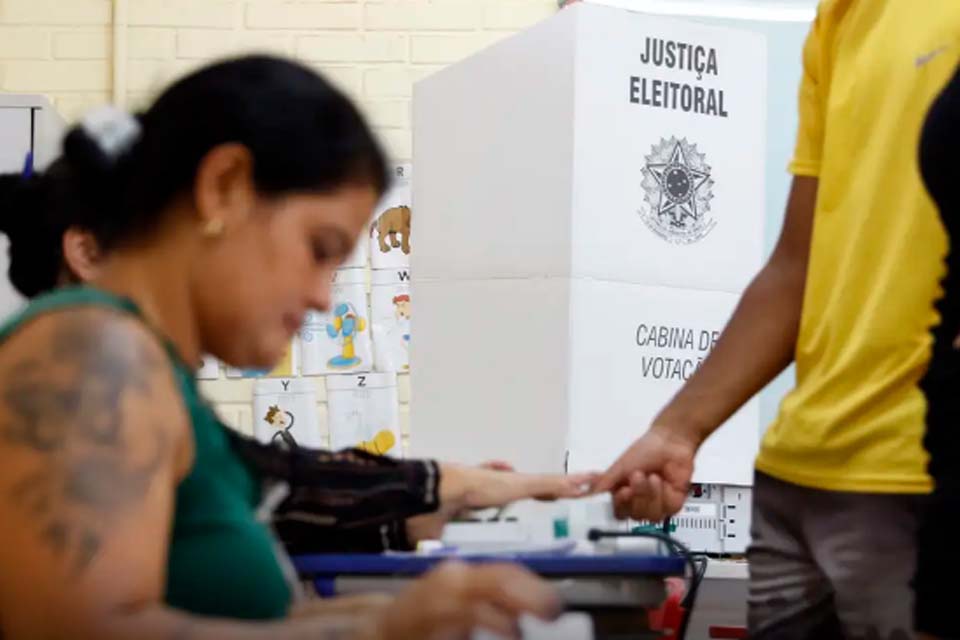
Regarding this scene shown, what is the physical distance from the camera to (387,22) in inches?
129

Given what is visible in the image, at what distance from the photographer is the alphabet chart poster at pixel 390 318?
10.6 ft

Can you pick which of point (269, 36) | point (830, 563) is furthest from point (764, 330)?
point (269, 36)

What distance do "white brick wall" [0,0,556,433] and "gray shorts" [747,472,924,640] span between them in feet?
7.00

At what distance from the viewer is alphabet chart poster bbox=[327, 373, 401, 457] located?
10.5ft

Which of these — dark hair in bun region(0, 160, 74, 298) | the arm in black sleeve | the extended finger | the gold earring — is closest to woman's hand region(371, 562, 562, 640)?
the extended finger

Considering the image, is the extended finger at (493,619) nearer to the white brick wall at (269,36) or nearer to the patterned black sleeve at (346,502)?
the patterned black sleeve at (346,502)

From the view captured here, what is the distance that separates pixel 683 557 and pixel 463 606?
0.39m

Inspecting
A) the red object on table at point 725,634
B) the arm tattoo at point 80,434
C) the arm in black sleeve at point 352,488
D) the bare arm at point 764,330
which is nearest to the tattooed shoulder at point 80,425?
the arm tattoo at point 80,434

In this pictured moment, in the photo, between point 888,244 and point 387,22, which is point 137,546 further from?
point 387,22

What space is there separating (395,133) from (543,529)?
225 centimetres

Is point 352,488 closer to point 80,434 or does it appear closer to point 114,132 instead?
point 114,132

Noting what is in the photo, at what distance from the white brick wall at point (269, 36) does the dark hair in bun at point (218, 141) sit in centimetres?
235

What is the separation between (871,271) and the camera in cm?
117

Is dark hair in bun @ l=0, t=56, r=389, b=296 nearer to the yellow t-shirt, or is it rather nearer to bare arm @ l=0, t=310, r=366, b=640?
bare arm @ l=0, t=310, r=366, b=640
